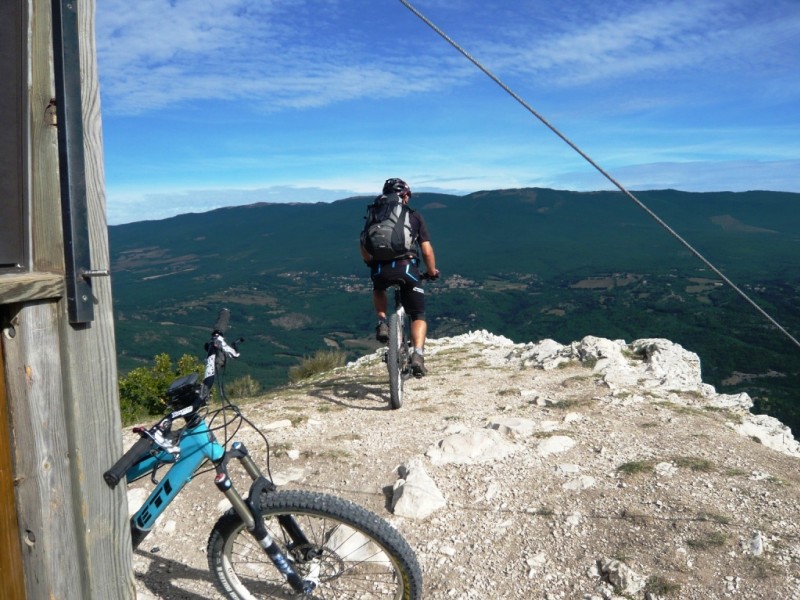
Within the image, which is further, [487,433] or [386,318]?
[386,318]

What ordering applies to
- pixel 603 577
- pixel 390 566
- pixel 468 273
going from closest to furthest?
pixel 390 566 < pixel 603 577 < pixel 468 273

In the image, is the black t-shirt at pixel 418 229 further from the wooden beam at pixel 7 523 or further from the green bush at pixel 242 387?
the green bush at pixel 242 387

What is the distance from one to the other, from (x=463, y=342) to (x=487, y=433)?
22.7 feet

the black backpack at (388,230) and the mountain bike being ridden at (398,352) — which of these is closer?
the black backpack at (388,230)

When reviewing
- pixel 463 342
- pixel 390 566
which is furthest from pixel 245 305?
pixel 390 566

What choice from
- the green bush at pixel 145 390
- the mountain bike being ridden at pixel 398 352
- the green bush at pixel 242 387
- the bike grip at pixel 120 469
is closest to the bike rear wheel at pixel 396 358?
the mountain bike being ridden at pixel 398 352

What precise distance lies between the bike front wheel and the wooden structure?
2.72 ft

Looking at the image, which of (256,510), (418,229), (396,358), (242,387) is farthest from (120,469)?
(242,387)

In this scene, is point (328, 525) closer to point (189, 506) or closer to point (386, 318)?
point (189, 506)

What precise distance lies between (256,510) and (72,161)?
191 cm

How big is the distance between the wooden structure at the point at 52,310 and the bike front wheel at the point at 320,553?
2.72 ft

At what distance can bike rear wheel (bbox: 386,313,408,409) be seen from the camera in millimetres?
7492

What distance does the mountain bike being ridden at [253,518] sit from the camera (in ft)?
10.5

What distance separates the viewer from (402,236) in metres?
7.37
